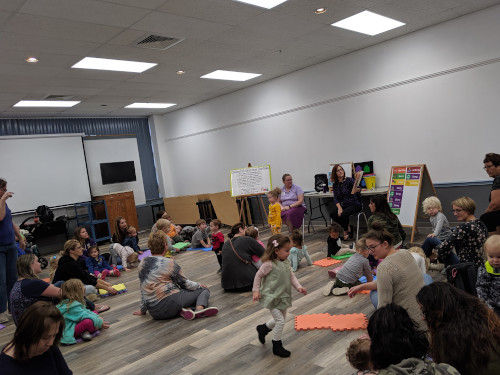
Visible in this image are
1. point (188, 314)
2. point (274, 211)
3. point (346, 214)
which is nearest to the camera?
point (188, 314)

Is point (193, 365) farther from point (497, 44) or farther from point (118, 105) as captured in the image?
point (118, 105)

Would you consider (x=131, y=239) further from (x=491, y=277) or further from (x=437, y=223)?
(x=491, y=277)

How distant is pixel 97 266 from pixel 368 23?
237 inches

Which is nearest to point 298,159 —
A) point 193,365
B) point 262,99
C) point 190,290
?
point 262,99

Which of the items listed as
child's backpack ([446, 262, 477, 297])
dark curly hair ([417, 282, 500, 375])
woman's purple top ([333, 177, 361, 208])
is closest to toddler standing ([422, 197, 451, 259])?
child's backpack ([446, 262, 477, 297])

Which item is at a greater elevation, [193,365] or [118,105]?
[118,105]

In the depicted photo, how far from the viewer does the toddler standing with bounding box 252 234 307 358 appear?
10.9 ft

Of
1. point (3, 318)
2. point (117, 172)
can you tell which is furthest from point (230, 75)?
→ point (3, 318)

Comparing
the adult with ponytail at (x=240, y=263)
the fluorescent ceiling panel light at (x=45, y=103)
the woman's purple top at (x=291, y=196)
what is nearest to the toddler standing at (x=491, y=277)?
the adult with ponytail at (x=240, y=263)

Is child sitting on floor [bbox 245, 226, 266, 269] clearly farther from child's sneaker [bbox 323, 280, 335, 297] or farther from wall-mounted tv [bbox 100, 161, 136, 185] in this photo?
wall-mounted tv [bbox 100, 161, 136, 185]

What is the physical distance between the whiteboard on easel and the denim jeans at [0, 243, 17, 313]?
526 centimetres

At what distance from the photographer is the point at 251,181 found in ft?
30.9

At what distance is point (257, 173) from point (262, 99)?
1.87 meters

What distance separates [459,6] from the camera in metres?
5.95
